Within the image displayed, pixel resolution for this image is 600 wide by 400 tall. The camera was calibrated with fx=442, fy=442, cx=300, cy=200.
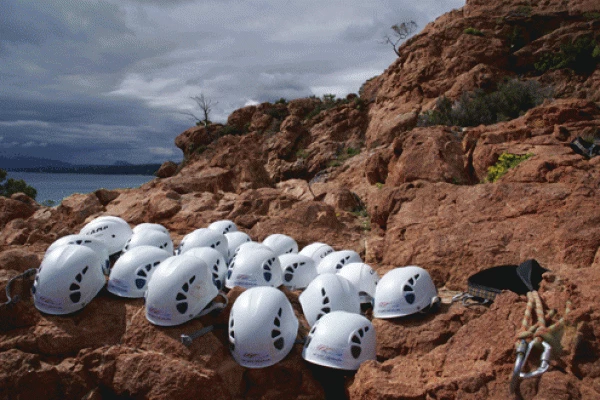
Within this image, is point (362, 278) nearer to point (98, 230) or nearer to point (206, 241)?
point (206, 241)

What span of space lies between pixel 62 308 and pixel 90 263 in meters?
0.79

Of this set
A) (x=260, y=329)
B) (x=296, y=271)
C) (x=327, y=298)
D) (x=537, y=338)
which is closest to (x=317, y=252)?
(x=296, y=271)

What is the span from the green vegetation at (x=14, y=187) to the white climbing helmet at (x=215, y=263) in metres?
24.0

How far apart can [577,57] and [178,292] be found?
24525 millimetres

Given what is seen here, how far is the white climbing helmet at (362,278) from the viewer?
888 cm

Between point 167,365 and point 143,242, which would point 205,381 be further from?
point 143,242

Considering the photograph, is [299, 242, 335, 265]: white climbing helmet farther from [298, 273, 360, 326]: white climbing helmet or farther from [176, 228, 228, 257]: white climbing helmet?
[298, 273, 360, 326]: white climbing helmet

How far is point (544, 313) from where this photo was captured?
13.4ft

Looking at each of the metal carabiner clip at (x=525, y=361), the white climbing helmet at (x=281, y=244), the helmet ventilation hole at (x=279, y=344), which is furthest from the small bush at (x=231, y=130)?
the metal carabiner clip at (x=525, y=361)

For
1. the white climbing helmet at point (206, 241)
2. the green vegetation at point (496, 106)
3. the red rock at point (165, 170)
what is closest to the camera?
the white climbing helmet at point (206, 241)

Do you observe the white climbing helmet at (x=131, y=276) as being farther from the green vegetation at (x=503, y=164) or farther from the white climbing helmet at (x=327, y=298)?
the green vegetation at (x=503, y=164)

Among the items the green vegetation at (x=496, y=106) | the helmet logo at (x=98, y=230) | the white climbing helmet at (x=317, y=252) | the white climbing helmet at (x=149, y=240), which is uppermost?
the green vegetation at (x=496, y=106)

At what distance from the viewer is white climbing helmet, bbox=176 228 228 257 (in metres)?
10.3

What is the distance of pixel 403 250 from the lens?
427 inches
